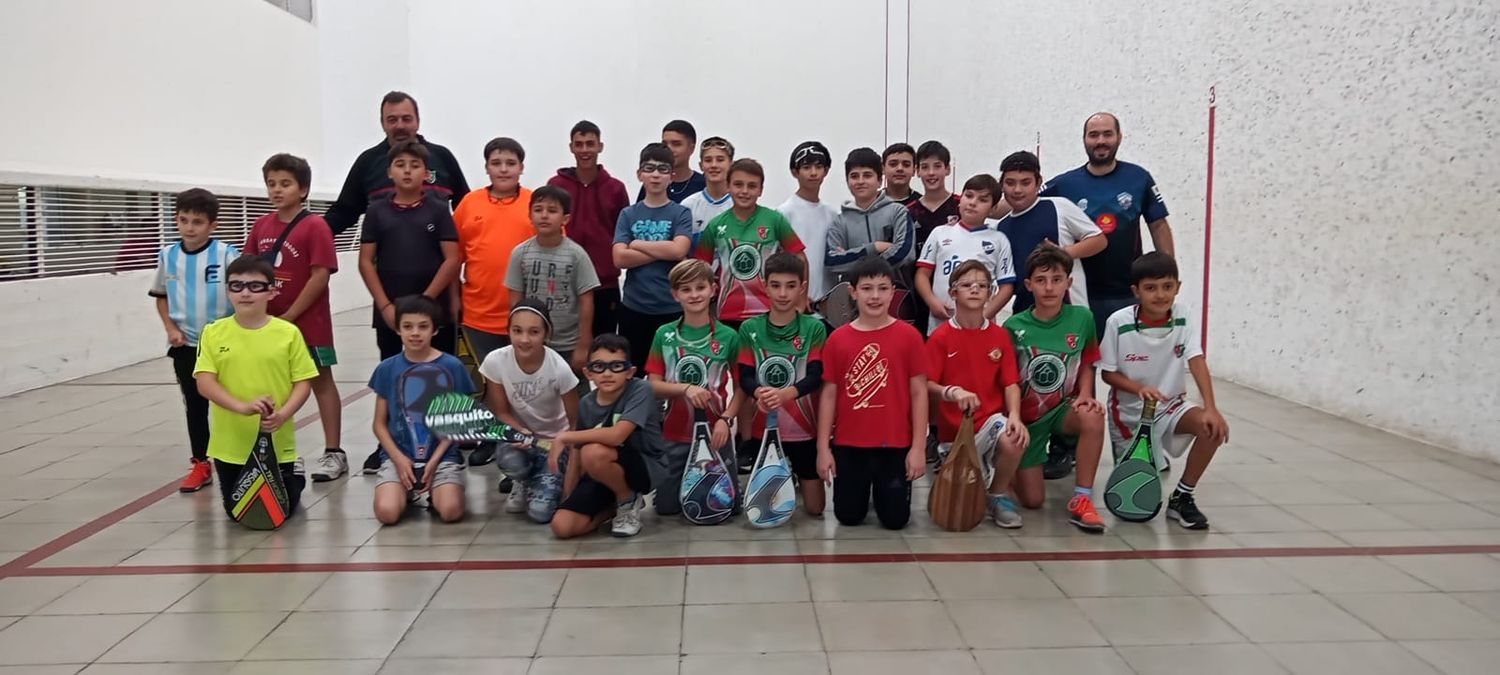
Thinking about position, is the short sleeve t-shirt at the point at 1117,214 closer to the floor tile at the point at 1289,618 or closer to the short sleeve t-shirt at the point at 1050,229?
the short sleeve t-shirt at the point at 1050,229

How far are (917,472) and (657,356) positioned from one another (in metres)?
1.11

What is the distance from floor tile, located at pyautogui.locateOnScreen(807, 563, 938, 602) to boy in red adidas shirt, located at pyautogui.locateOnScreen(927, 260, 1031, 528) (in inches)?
27.8

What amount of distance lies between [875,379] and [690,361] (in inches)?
28.7

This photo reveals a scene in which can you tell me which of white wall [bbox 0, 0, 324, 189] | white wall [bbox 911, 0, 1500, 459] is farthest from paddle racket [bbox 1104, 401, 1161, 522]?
white wall [bbox 0, 0, 324, 189]

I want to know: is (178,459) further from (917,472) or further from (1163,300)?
(1163,300)

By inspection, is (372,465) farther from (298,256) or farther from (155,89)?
(155,89)

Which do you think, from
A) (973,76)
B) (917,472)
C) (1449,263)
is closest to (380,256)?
(917,472)

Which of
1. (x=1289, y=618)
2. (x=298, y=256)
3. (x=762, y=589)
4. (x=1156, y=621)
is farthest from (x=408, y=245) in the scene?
(x=1289, y=618)

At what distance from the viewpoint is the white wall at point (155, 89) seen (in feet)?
24.8

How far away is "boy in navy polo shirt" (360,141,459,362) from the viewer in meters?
4.75

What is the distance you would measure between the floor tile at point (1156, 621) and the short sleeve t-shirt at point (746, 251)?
→ 6.44ft

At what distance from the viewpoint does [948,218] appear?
16.5 ft

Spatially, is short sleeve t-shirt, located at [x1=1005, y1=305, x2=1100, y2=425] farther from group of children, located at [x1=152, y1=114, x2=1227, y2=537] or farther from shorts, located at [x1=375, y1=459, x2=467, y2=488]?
shorts, located at [x1=375, y1=459, x2=467, y2=488]

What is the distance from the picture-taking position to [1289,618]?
120 inches
